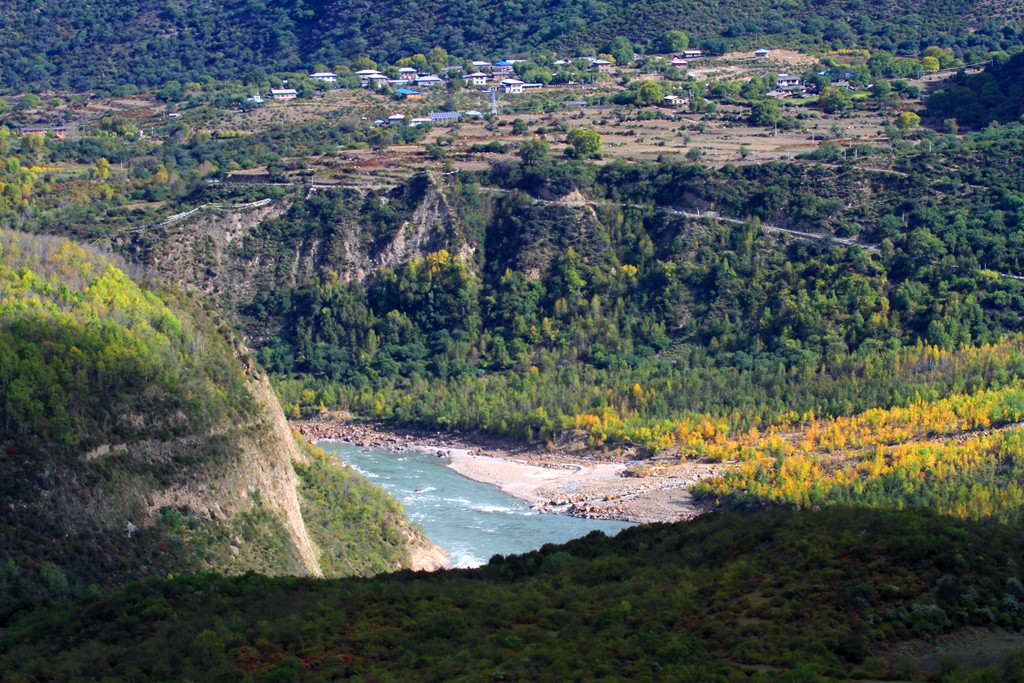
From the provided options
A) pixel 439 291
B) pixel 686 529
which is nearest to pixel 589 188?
pixel 439 291

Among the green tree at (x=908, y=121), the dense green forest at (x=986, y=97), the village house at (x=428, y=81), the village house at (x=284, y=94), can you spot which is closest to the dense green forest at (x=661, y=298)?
the green tree at (x=908, y=121)

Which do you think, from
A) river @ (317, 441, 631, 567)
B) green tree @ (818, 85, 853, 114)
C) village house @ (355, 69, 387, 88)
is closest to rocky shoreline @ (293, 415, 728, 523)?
river @ (317, 441, 631, 567)

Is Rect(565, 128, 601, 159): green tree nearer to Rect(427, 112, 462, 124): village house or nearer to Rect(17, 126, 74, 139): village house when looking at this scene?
Rect(427, 112, 462, 124): village house

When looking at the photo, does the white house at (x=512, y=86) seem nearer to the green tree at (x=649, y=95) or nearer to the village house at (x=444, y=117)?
the village house at (x=444, y=117)

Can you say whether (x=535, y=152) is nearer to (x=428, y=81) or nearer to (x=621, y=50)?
(x=428, y=81)

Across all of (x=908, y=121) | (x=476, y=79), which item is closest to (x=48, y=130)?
(x=476, y=79)
